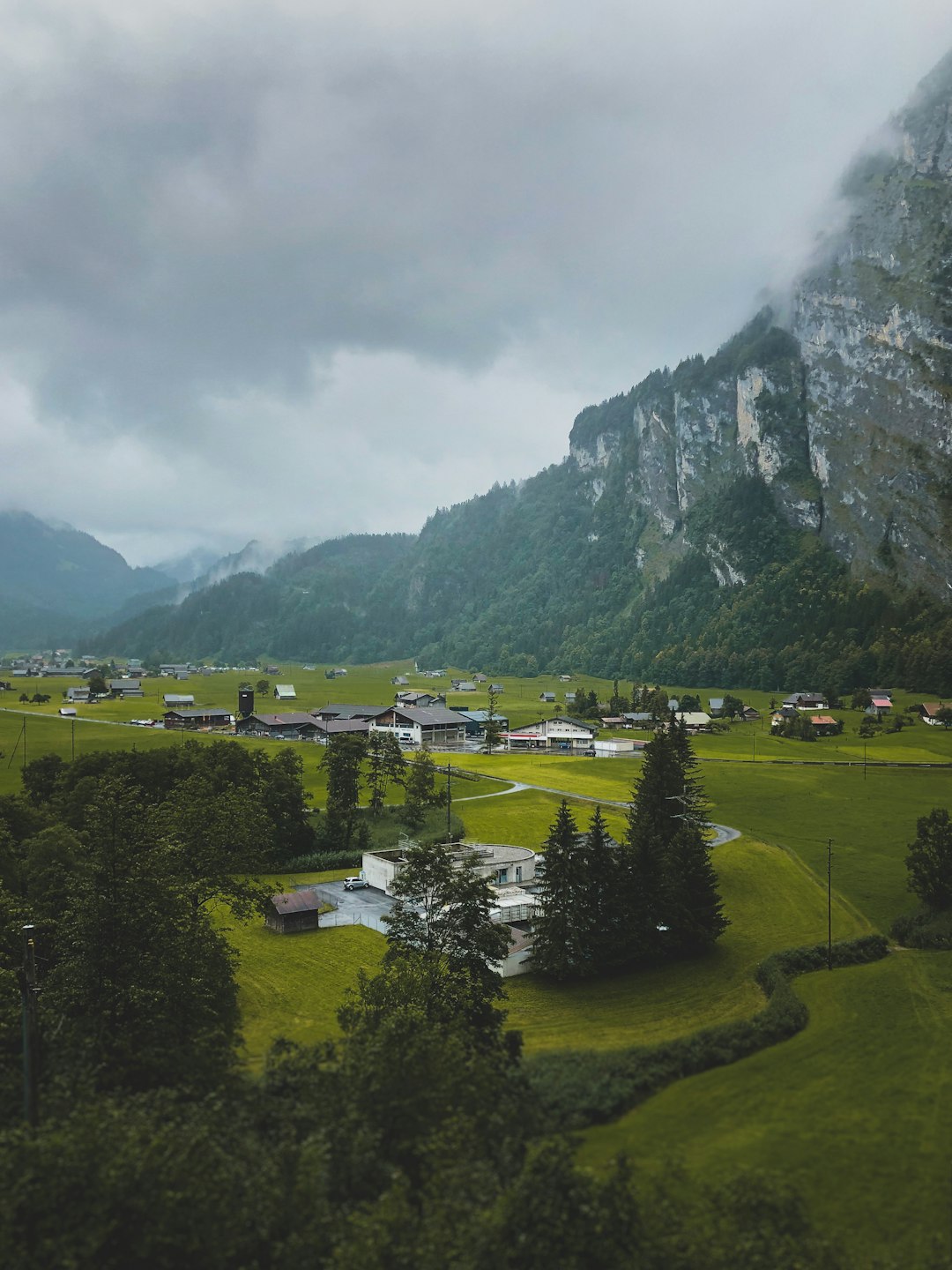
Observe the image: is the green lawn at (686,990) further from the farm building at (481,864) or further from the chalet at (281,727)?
the chalet at (281,727)

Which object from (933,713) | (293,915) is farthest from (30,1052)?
(933,713)

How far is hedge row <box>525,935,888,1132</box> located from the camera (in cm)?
2388

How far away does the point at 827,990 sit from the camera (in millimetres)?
34562

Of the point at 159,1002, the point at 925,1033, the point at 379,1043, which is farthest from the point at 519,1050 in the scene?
the point at 925,1033

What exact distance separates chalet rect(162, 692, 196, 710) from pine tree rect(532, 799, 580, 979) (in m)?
120

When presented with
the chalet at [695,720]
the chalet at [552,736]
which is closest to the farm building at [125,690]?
the chalet at [552,736]

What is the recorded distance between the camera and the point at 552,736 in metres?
122

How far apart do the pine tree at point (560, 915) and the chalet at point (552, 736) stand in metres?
78.6

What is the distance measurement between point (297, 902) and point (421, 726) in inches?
3122

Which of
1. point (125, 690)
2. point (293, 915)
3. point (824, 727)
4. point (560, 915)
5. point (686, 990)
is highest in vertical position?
point (824, 727)

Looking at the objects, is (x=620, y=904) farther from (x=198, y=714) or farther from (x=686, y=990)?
(x=198, y=714)

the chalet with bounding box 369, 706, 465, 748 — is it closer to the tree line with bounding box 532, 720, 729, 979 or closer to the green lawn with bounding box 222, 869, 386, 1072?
the green lawn with bounding box 222, 869, 386, 1072

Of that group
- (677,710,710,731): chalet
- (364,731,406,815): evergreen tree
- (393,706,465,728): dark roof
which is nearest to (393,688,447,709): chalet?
(393,706,465,728): dark roof

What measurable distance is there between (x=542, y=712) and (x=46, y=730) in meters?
80.8
